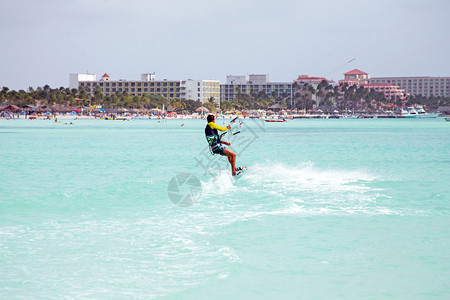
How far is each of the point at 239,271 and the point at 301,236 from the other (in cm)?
272

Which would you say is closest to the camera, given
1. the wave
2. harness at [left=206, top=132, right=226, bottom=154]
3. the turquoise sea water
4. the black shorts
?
the turquoise sea water

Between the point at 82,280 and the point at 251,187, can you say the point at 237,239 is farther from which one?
the point at 251,187

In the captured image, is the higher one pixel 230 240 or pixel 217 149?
pixel 217 149

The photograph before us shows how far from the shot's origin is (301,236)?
1167cm

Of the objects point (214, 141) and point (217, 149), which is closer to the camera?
point (214, 141)

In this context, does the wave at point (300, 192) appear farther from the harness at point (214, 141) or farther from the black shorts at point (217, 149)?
the harness at point (214, 141)

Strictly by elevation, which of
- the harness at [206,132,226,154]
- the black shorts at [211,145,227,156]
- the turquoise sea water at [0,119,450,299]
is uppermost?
the harness at [206,132,226,154]

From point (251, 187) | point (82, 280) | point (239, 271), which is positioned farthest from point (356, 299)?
point (251, 187)

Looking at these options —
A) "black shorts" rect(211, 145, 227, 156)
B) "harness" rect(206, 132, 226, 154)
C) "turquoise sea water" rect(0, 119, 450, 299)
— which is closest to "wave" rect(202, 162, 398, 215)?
"turquoise sea water" rect(0, 119, 450, 299)

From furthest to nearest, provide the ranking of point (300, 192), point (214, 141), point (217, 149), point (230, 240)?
1. point (300, 192)
2. point (217, 149)
3. point (214, 141)
4. point (230, 240)

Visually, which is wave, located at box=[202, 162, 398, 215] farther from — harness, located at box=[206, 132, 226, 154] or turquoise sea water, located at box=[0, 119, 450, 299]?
harness, located at box=[206, 132, 226, 154]

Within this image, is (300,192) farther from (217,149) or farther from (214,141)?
(214,141)

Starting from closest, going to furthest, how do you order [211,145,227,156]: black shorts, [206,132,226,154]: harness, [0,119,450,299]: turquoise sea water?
[0,119,450,299]: turquoise sea water, [206,132,226,154]: harness, [211,145,227,156]: black shorts

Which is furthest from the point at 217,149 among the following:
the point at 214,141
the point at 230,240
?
the point at 230,240
